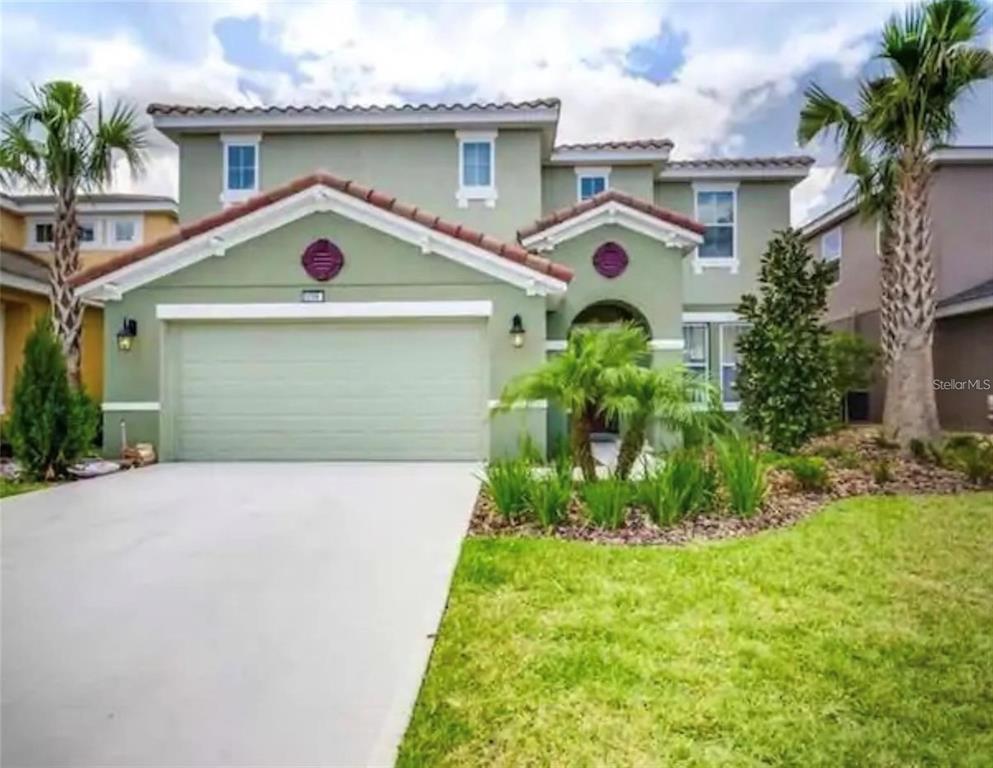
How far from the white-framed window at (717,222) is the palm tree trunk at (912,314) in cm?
624

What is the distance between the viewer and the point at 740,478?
7.40 metres

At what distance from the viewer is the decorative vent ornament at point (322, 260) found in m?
12.2

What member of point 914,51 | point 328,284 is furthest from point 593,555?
point 914,51

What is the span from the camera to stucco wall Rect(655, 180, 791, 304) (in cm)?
1811

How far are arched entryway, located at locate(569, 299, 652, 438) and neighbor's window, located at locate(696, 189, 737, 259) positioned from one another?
11.5 feet

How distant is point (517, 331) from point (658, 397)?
14.5 ft

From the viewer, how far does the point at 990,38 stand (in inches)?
426

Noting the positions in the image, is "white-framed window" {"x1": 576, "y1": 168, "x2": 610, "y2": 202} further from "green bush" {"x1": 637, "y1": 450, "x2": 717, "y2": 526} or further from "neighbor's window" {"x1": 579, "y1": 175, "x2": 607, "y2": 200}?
"green bush" {"x1": 637, "y1": 450, "x2": 717, "y2": 526}

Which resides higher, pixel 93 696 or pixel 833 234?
pixel 833 234

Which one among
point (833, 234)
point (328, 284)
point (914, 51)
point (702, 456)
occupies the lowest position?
point (702, 456)

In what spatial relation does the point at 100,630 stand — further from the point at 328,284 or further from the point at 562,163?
the point at 562,163

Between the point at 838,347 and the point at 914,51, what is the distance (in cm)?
544

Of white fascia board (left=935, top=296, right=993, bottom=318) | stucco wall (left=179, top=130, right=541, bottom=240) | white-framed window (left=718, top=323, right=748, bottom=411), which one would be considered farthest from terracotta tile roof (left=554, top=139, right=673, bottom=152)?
white fascia board (left=935, top=296, right=993, bottom=318)

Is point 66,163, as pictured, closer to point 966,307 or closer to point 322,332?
point 322,332
